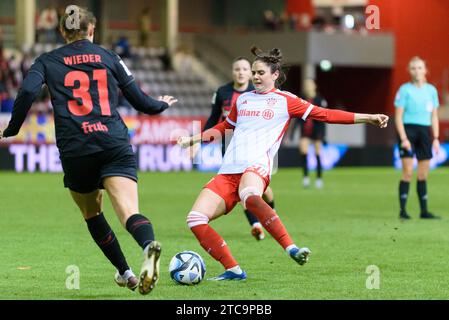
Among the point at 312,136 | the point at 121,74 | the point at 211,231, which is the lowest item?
the point at 312,136

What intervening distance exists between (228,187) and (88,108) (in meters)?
1.80

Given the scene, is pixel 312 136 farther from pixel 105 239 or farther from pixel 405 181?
pixel 105 239

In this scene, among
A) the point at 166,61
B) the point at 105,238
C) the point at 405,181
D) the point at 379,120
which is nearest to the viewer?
the point at 105,238

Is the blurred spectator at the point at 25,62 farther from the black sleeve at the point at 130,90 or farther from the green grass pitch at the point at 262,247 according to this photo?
the black sleeve at the point at 130,90

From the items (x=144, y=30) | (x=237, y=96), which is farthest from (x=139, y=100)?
(x=144, y=30)

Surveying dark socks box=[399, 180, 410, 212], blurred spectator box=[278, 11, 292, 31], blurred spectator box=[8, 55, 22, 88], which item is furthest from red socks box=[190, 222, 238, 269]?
blurred spectator box=[278, 11, 292, 31]

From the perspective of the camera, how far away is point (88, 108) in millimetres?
7984

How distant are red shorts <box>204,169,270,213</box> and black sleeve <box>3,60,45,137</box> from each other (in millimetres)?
1952

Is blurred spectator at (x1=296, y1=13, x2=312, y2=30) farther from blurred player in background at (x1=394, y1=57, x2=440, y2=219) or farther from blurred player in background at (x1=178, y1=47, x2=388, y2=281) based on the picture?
blurred player in background at (x1=178, y1=47, x2=388, y2=281)

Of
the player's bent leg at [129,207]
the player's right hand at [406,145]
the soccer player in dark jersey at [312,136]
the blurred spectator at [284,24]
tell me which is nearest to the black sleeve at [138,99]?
the player's bent leg at [129,207]
